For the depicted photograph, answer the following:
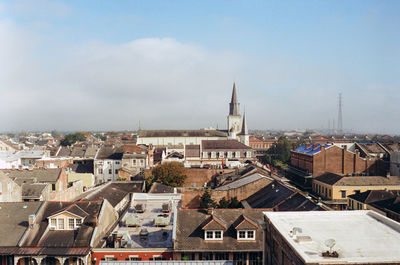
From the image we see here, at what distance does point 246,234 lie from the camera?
22.9 m

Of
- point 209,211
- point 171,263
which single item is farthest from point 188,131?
point 171,263

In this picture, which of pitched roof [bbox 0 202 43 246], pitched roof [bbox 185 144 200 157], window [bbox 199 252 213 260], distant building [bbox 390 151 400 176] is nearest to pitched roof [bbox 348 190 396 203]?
distant building [bbox 390 151 400 176]

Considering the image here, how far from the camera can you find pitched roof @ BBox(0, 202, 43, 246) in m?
23.5

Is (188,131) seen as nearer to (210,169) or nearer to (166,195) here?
(210,169)

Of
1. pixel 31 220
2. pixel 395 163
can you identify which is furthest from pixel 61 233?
pixel 395 163

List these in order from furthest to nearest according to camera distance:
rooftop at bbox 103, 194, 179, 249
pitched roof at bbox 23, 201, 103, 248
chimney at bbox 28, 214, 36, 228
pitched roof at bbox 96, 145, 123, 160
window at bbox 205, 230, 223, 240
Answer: pitched roof at bbox 96, 145, 123, 160
chimney at bbox 28, 214, 36, 228
rooftop at bbox 103, 194, 179, 249
pitched roof at bbox 23, 201, 103, 248
window at bbox 205, 230, 223, 240

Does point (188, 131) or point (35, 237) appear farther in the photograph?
point (188, 131)

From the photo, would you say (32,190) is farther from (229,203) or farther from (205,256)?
(205,256)

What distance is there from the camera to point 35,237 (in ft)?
77.7

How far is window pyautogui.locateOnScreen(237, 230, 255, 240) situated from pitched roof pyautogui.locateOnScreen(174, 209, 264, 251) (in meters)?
0.28

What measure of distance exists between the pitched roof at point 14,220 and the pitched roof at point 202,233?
476 inches

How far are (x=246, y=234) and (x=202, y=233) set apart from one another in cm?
321

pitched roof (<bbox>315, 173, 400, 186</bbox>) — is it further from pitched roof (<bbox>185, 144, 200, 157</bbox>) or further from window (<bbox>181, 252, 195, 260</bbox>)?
pitched roof (<bbox>185, 144, 200, 157</bbox>)

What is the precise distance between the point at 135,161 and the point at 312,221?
50913 millimetres
